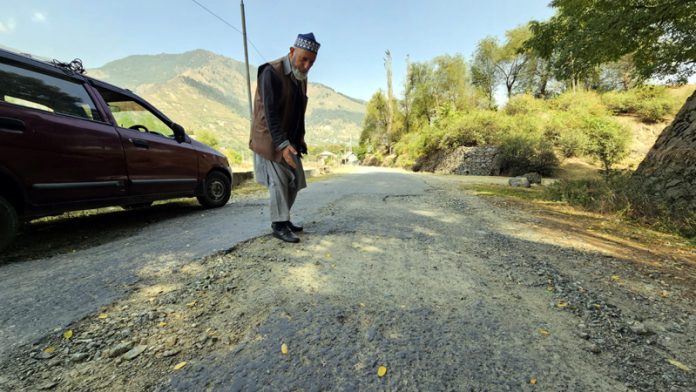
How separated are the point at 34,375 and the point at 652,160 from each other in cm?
740

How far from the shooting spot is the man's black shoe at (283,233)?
2.73 meters

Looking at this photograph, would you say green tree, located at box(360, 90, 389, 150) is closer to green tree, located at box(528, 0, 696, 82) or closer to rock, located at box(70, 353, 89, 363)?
green tree, located at box(528, 0, 696, 82)

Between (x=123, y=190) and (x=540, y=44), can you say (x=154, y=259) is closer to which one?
(x=123, y=190)

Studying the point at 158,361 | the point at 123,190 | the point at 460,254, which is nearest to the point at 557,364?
the point at 460,254

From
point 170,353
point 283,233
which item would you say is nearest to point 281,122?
point 283,233

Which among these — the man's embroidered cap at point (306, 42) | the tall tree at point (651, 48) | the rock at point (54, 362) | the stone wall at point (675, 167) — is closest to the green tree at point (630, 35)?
the tall tree at point (651, 48)

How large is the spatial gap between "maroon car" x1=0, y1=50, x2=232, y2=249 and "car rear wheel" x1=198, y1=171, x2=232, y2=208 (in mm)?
351

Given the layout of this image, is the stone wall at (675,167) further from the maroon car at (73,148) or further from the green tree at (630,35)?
the maroon car at (73,148)

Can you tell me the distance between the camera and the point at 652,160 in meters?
4.86

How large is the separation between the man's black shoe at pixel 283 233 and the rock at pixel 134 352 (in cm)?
152

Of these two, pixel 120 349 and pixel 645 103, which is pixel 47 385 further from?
pixel 645 103

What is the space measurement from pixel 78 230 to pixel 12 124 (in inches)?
51.8

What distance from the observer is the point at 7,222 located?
2.40 m

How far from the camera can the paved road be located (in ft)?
4.81
